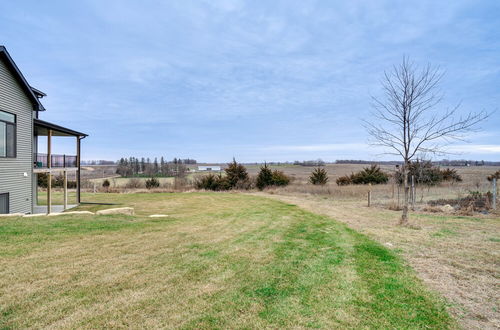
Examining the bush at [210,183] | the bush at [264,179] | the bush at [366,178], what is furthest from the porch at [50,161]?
the bush at [366,178]

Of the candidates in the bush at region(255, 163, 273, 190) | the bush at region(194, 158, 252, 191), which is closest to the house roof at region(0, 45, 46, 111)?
the bush at region(194, 158, 252, 191)

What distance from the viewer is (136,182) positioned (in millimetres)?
28922

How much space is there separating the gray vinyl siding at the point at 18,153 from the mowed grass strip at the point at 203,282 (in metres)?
4.74

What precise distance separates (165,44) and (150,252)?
1594 centimetres

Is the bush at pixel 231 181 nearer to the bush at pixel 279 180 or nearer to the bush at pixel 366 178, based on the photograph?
the bush at pixel 279 180

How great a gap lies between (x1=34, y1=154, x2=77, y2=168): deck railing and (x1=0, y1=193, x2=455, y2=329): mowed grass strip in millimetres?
7602

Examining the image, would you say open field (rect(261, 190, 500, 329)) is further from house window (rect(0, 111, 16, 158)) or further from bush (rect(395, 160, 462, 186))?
house window (rect(0, 111, 16, 158))

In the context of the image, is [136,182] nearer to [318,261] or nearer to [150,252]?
[150,252]

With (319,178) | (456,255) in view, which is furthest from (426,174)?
(456,255)

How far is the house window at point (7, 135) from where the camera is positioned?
→ 10.0 m

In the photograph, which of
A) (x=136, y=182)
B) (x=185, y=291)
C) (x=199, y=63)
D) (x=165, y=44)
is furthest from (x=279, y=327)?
(x=136, y=182)

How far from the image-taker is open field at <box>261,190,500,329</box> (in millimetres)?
3290

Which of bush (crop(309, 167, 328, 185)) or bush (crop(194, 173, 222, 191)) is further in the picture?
bush (crop(309, 167, 328, 185))

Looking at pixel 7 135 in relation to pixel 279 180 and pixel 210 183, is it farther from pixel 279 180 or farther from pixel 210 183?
pixel 279 180
